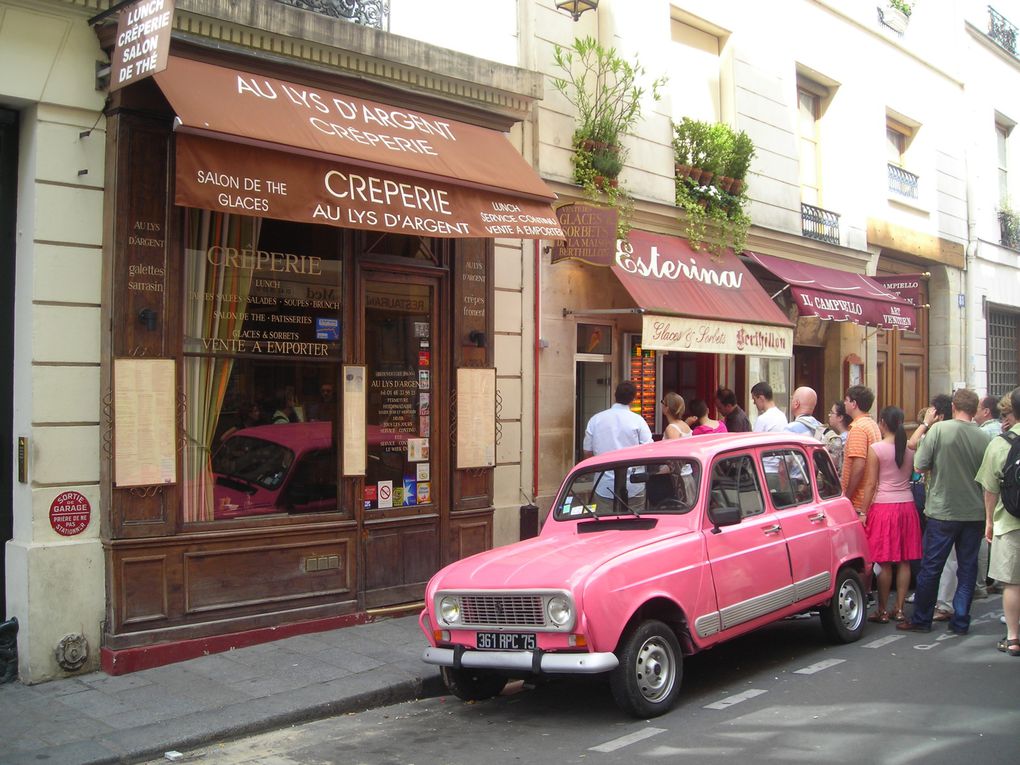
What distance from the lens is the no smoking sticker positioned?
23.8 ft

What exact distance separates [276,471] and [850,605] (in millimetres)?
4851

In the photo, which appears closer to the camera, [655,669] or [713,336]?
[655,669]

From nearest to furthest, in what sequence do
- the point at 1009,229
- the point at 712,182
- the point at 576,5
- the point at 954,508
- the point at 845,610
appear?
the point at 845,610
the point at 954,508
the point at 576,5
the point at 712,182
the point at 1009,229

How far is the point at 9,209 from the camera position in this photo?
751 cm

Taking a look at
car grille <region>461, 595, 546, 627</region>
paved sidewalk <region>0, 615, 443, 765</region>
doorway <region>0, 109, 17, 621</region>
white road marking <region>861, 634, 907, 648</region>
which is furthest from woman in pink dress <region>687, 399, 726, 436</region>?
doorway <region>0, 109, 17, 621</region>

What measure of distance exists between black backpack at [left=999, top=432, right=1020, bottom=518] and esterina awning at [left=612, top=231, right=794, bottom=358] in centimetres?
407

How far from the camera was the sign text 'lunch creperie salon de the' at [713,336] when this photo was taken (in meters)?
10.9

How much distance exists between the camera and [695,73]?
13734 mm

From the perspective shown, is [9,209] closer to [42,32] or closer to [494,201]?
[42,32]

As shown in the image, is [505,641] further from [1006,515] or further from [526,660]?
[1006,515]

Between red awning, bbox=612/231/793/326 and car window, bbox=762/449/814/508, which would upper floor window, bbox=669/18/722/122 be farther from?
car window, bbox=762/449/814/508

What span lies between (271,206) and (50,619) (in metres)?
3.37

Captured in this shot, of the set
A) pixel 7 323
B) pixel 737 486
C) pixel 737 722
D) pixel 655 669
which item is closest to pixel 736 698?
pixel 737 722

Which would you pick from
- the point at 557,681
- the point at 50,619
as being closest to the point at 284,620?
the point at 50,619
